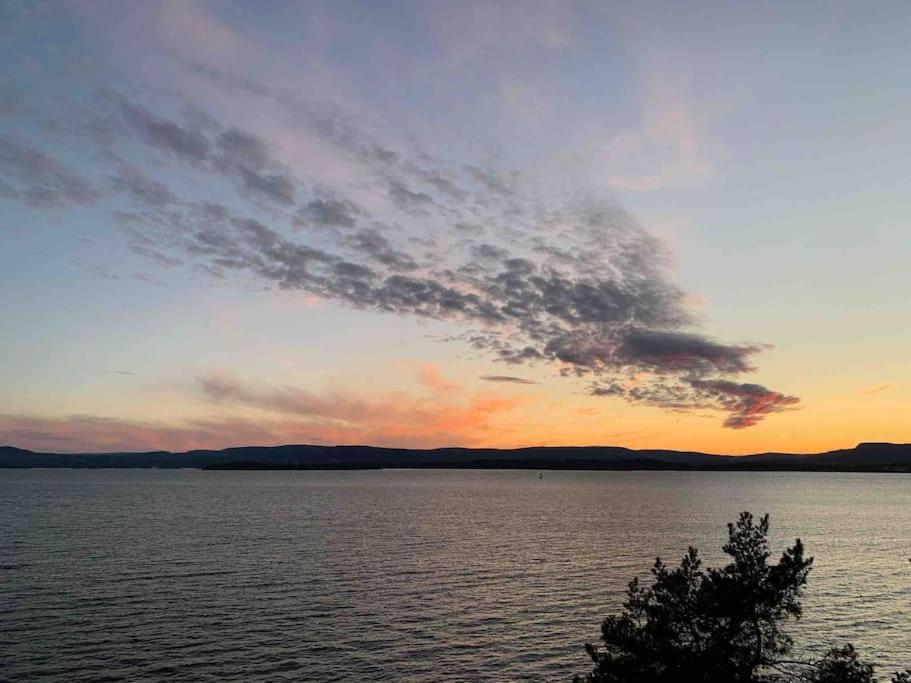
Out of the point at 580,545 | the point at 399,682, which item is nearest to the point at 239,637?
the point at 399,682

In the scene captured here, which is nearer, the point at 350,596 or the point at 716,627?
the point at 716,627

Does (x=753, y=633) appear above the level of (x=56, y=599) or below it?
above

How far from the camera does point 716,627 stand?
34.2 meters

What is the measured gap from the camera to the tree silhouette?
104 feet

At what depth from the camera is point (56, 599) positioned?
2704 inches

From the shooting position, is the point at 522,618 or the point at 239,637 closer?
the point at 239,637

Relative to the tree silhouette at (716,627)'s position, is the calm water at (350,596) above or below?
below

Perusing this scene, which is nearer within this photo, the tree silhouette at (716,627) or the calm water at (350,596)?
the tree silhouette at (716,627)

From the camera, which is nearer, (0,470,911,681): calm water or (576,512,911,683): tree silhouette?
(576,512,911,683): tree silhouette

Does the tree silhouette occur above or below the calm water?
above

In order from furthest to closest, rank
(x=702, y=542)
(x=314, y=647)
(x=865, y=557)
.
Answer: (x=702, y=542), (x=865, y=557), (x=314, y=647)

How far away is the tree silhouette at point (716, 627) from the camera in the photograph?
104ft

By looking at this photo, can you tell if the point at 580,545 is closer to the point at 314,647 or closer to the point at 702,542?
the point at 702,542

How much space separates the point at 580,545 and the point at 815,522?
91.4 metres
